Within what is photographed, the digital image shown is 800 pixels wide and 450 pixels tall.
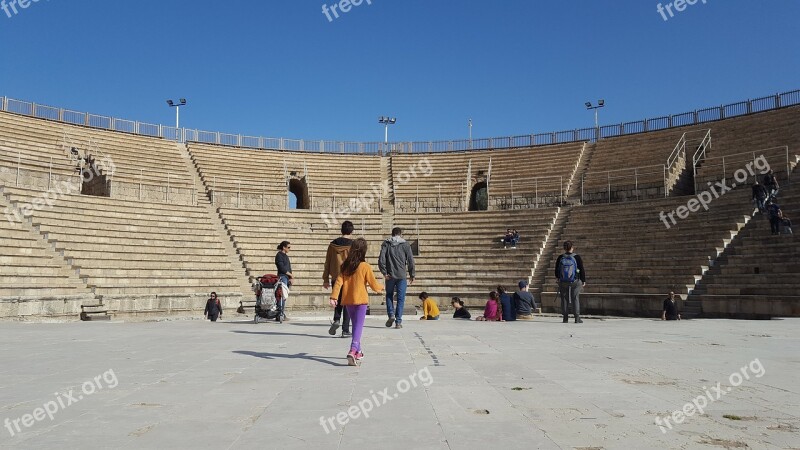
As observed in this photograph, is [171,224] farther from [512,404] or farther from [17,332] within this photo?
[512,404]

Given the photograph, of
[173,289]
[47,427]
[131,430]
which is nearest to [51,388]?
[47,427]

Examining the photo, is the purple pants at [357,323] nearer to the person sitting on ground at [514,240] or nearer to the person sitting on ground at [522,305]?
the person sitting on ground at [522,305]

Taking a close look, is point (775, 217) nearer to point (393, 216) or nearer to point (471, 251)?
point (471, 251)

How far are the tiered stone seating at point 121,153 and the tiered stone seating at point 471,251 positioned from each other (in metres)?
10.9

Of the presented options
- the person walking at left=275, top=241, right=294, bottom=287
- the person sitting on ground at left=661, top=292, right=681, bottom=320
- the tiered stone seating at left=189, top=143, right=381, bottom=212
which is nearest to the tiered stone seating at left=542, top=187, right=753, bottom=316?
the person sitting on ground at left=661, top=292, right=681, bottom=320

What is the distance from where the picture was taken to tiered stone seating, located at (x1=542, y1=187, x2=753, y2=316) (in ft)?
55.7

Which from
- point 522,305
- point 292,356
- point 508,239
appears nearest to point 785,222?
point 522,305

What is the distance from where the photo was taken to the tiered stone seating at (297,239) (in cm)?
2089

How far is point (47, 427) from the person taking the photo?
3469 mm

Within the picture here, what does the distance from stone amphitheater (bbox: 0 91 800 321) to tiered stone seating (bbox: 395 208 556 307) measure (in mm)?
81

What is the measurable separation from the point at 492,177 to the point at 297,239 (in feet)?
39.8

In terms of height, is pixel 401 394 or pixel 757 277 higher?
pixel 757 277

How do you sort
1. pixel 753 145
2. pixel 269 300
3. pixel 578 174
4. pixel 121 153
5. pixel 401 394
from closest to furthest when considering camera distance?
pixel 401 394, pixel 269 300, pixel 753 145, pixel 121 153, pixel 578 174

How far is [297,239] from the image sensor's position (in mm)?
24156
